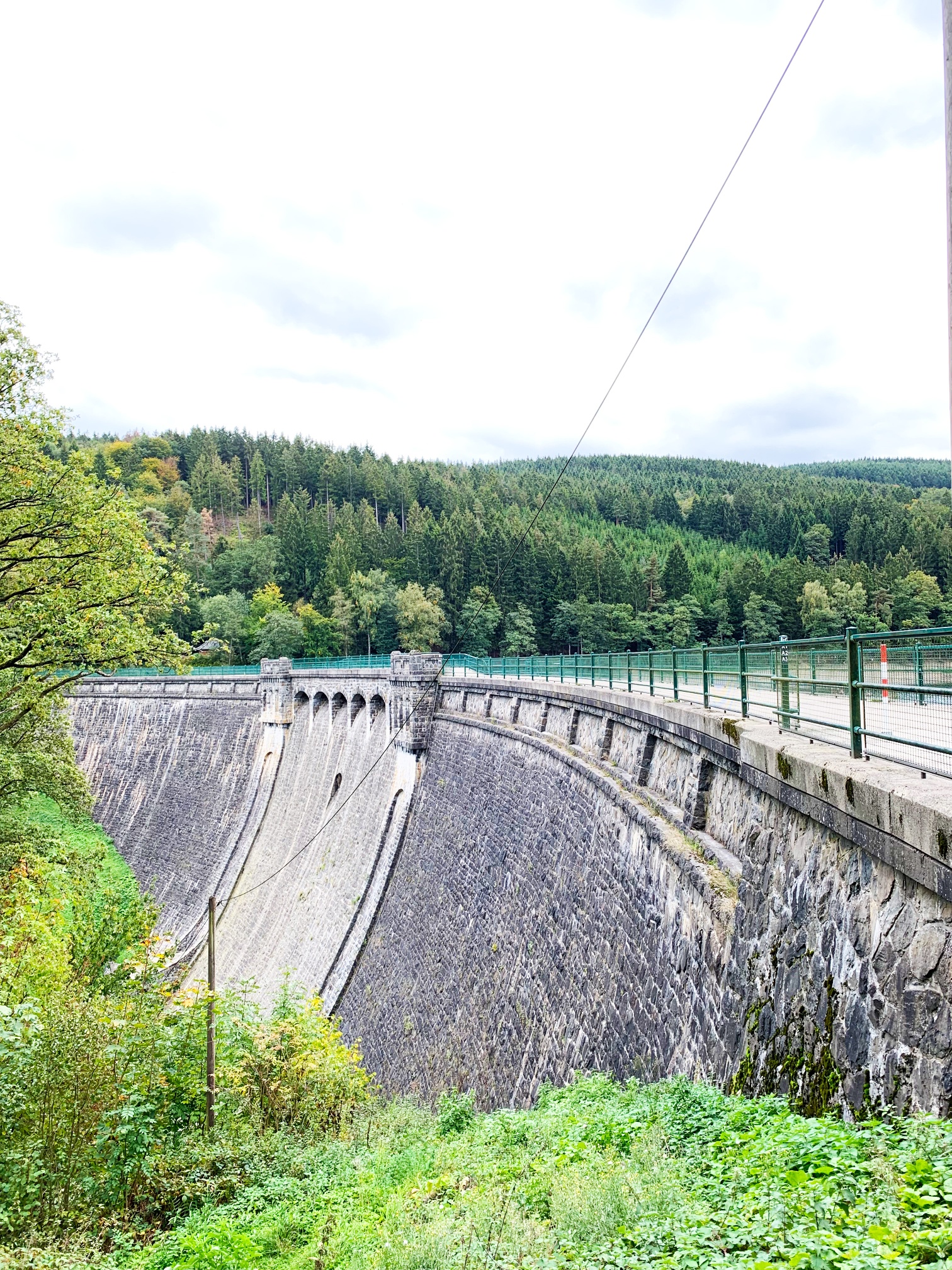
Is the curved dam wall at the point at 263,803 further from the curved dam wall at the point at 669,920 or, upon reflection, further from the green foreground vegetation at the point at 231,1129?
the curved dam wall at the point at 669,920

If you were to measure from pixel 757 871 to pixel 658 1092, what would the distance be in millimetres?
1942

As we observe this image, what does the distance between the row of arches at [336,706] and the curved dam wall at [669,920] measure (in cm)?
902

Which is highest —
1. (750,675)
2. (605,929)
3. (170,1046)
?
(750,675)

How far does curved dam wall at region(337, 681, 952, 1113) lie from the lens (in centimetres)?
392

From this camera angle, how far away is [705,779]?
8.06 metres

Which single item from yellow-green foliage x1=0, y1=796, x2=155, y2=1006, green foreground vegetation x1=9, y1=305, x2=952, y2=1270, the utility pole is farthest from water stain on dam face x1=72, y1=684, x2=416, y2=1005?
the utility pole

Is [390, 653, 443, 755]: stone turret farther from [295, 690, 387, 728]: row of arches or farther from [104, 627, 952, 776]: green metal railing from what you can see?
[104, 627, 952, 776]: green metal railing

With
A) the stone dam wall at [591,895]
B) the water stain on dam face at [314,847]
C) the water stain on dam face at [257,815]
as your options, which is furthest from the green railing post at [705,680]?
the water stain on dam face at [314,847]

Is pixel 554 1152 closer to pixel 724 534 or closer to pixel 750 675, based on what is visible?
pixel 750 675

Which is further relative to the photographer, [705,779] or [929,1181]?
[705,779]

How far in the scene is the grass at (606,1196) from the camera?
3.14 metres

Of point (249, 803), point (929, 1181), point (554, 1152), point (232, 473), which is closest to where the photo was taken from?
point (929, 1181)

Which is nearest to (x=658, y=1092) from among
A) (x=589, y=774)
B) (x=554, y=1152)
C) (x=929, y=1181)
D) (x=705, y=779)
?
(x=554, y=1152)

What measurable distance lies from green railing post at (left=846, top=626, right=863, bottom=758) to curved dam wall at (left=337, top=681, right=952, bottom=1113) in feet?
0.55
